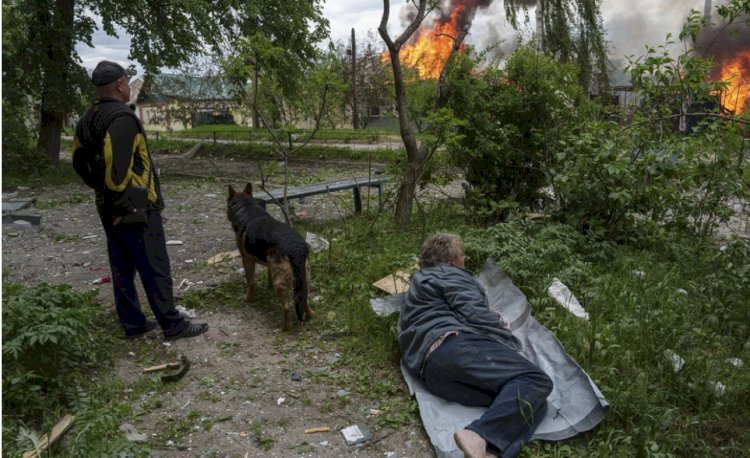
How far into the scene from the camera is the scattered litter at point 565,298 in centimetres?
498

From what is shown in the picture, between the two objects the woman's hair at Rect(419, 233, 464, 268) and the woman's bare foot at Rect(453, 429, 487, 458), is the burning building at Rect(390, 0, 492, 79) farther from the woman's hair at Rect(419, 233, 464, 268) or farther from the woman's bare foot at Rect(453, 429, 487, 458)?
the woman's bare foot at Rect(453, 429, 487, 458)

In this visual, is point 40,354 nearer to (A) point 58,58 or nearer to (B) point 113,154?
(B) point 113,154

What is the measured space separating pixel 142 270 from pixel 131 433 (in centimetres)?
153

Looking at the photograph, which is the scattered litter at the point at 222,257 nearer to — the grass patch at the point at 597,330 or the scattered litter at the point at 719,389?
the grass patch at the point at 597,330

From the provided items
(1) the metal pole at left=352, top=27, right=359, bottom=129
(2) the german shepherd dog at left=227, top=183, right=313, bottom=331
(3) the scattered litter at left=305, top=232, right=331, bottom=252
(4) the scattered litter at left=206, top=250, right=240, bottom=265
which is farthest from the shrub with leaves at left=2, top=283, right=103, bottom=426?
(1) the metal pole at left=352, top=27, right=359, bottom=129

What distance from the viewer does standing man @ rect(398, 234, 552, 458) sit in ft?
10.5

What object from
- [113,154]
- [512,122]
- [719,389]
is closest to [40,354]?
[113,154]

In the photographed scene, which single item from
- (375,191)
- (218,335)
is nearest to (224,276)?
(218,335)

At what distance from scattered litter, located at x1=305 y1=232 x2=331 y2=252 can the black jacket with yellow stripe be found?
2.54 meters

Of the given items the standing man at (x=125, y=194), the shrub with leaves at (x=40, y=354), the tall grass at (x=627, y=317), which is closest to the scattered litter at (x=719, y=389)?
the tall grass at (x=627, y=317)

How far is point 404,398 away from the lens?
396 cm

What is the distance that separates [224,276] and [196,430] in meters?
3.01

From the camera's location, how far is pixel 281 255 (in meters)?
4.95

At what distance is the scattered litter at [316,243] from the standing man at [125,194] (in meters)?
2.27
